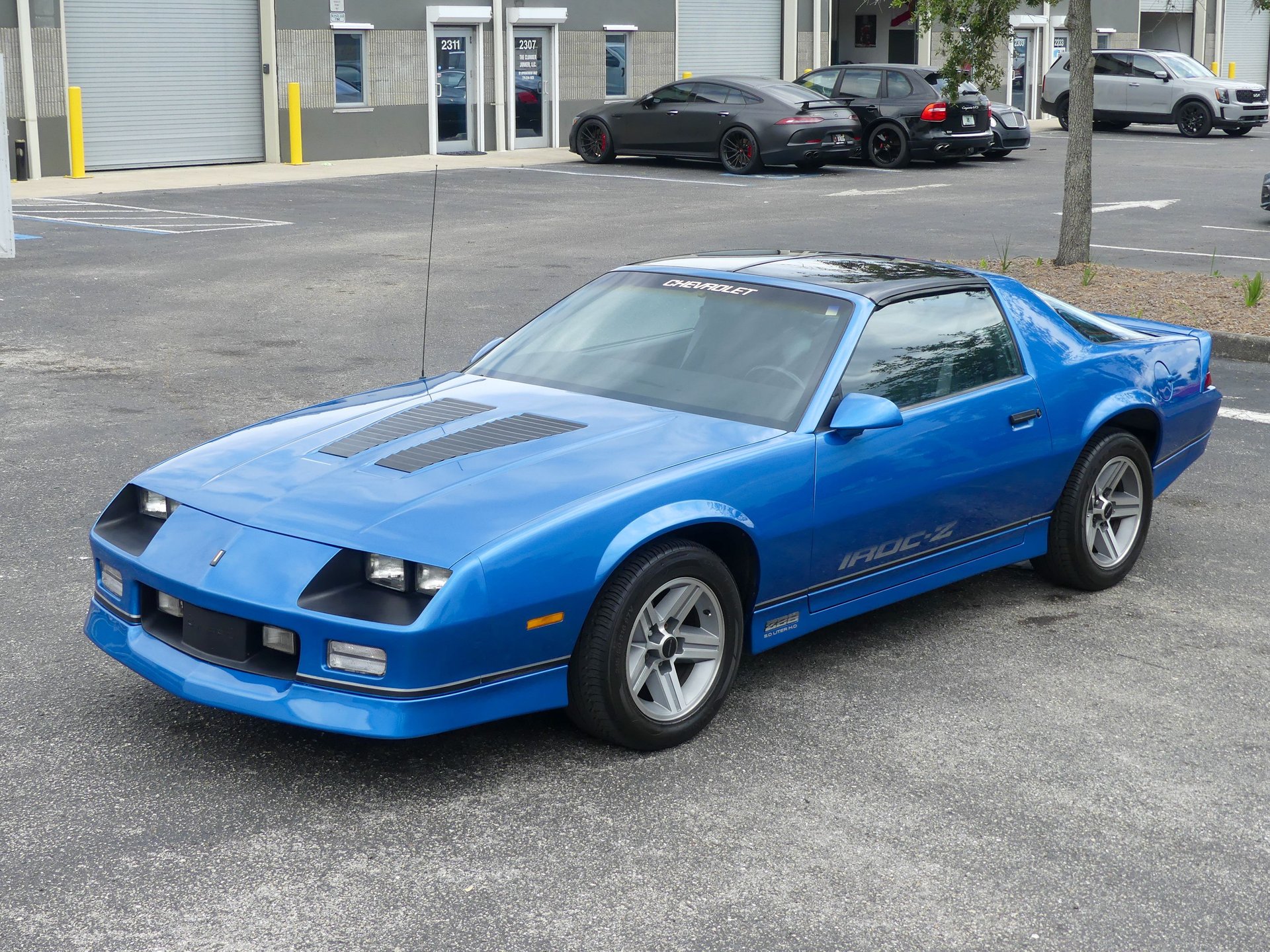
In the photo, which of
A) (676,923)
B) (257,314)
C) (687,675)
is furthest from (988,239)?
(676,923)

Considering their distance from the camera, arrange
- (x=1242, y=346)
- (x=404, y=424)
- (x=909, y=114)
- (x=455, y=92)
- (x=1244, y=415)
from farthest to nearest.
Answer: (x=455, y=92) < (x=909, y=114) < (x=1242, y=346) < (x=1244, y=415) < (x=404, y=424)

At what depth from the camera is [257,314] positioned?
39.8 ft

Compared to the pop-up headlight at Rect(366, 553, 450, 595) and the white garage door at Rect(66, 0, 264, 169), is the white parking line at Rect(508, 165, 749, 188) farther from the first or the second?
the pop-up headlight at Rect(366, 553, 450, 595)

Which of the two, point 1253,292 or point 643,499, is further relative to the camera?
point 1253,292

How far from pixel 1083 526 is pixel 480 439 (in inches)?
98.9

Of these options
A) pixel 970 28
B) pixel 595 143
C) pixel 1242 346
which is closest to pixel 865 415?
pixel 1242 346

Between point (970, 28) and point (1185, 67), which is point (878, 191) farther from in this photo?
point (1185, 67)

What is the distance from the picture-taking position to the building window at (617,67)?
32.4 m

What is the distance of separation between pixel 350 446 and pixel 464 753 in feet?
3.32

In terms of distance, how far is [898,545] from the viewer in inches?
202

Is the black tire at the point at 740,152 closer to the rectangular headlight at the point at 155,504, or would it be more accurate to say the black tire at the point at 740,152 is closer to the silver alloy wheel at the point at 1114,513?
the silver alloy wheel at the point at 1114,513

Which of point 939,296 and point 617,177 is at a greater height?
point 617,177

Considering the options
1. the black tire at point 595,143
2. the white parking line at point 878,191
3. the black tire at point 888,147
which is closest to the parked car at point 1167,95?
the black tire at point 888,147

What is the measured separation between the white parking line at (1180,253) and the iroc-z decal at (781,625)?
11.8m
